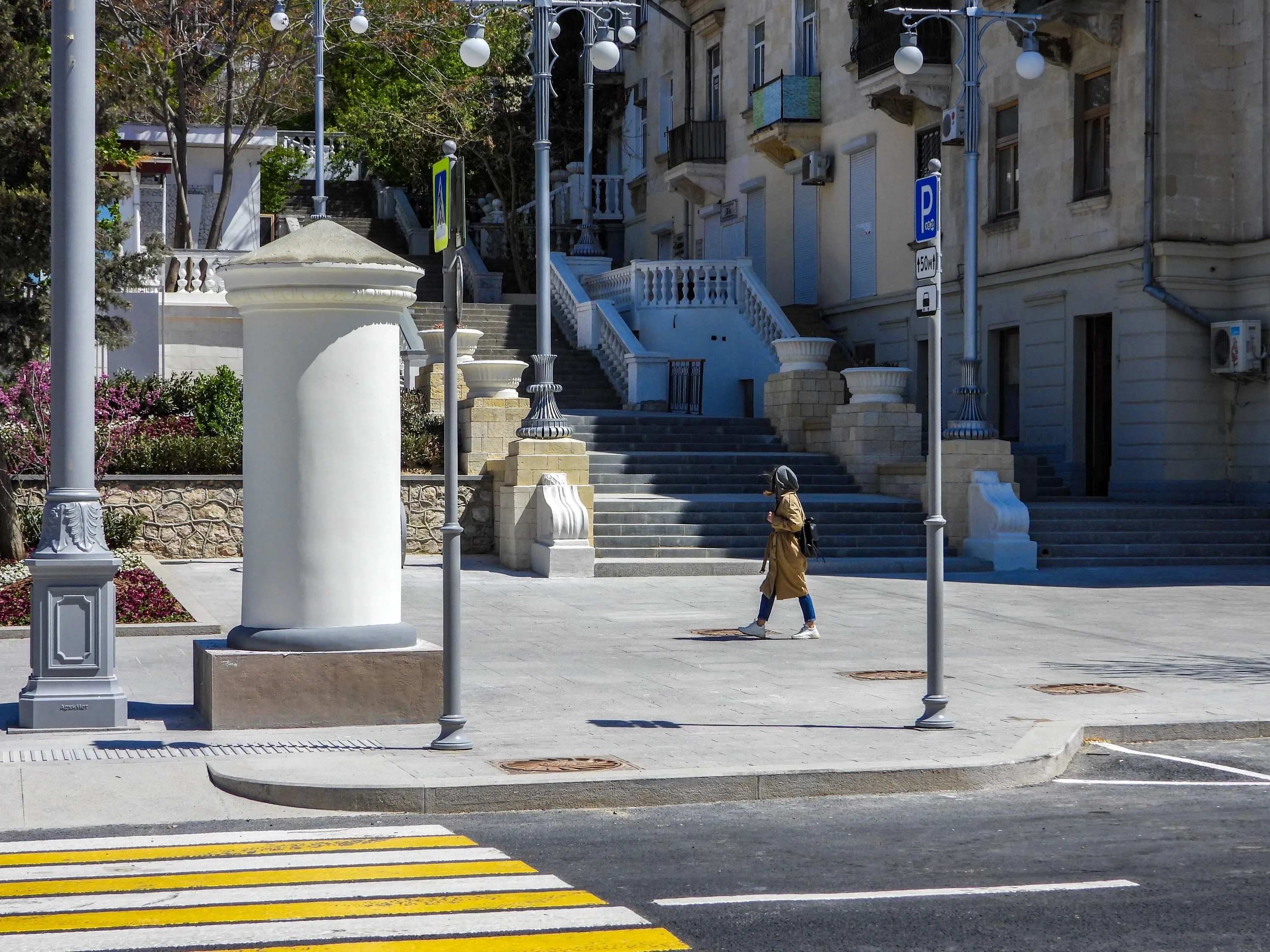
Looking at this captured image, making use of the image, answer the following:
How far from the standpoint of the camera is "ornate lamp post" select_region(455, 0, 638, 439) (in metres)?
20.7

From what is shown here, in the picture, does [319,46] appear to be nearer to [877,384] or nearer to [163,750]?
[877,384]

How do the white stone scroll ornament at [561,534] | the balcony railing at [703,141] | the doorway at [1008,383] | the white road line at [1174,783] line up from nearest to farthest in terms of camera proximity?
1. the white road line at [1174,783]
2. the white stone scroll ornament at [561,534]
3. the doorway at [1008,383]
4. the balcony railing at [703,141]

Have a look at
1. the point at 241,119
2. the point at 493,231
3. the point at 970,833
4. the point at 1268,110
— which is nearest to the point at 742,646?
the point at 970,833

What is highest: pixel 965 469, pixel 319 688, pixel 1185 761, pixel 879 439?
pixel 879 439

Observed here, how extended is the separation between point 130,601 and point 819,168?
22772 mm

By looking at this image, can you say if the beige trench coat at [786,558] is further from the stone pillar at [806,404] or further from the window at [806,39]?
the window at [806,39]

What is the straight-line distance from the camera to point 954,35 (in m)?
30.5

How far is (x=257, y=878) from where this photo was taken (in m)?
6.43

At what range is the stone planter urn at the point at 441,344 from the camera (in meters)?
24.1

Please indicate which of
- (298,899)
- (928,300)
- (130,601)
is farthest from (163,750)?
(130,601)

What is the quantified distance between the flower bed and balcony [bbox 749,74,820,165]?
22.0 meters

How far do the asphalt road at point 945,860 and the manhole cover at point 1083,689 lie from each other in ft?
7.12

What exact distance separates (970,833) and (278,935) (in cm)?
328

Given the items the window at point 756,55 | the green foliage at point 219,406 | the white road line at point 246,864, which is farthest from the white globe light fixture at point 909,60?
the white road line at point 246,864
